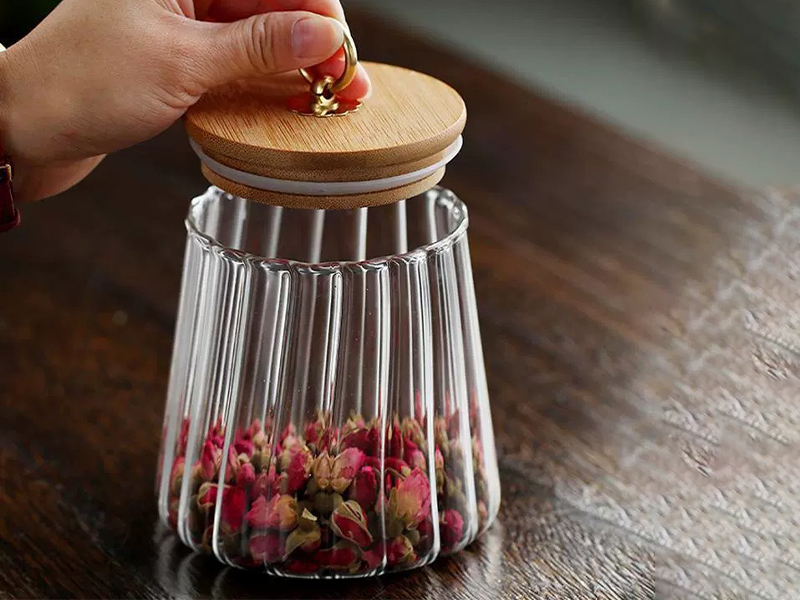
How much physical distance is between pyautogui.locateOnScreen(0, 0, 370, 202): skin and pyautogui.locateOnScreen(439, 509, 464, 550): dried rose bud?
21 cm

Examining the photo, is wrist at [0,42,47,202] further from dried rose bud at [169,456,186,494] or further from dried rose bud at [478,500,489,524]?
dried rose bud at [478,500,489,524]

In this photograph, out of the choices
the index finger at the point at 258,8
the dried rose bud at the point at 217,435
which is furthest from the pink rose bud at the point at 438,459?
the index finger at the point at 258,8

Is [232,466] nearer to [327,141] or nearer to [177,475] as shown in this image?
[177,475]

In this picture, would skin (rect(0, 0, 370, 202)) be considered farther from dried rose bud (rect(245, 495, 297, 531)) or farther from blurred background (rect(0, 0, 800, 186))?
blurred background (rect(0, 0, 800, 186))

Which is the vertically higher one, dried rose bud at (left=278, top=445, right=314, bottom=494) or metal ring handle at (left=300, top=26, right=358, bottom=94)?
metal ring handle at (left=300, top=26, right=358, bottom=94)

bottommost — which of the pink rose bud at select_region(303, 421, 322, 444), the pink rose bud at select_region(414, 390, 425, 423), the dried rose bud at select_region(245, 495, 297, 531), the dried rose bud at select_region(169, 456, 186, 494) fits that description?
the dried rose bud at select_region(169, 456, 186, 494)

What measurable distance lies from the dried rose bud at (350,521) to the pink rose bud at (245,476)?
43 mm

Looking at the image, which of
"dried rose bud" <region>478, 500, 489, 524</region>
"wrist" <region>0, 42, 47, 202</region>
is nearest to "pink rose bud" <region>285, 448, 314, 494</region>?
"dried rose bud" <region>478, 500, 489, 524</region>

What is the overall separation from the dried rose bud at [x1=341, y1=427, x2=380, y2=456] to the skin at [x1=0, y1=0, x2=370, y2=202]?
158 mm

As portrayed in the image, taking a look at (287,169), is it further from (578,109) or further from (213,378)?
(578,109)

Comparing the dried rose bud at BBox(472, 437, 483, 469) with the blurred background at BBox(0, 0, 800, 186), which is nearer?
the dried rose bud at BBox(472, 437, 483, 469)

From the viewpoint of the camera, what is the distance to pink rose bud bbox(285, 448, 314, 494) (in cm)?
52

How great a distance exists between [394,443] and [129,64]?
0.21 metres

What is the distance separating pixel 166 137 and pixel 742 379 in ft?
1.86
